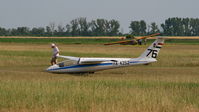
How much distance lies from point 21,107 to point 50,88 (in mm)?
3308

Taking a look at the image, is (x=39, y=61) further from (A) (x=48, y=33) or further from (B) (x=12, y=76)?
(A) (x=48, y=33)

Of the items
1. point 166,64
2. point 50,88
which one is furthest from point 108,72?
point 50,88

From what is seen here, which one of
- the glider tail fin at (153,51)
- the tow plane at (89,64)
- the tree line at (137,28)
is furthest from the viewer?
the tree line at (137,28)

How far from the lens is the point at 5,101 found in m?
14.0

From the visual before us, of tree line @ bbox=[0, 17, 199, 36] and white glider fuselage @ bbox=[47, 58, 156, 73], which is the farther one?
tree line @ bbox=[0, 17, 199, 36]

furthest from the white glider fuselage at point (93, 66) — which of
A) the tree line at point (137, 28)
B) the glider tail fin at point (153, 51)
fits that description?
the tree line at point (137, 28)

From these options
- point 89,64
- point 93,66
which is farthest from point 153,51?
point 89,64

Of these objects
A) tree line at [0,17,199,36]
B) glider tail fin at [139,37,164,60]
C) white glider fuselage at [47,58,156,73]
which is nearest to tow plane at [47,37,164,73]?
white glider fuselage at [47,58,156,73]

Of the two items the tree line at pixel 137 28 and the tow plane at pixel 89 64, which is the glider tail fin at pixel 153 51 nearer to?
the tow plane at pixel 89 64

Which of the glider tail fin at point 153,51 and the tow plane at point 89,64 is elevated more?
the glider tail fin at point 153,51

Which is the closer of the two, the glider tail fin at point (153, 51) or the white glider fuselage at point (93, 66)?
the white glider fuselage at point (93, 66)

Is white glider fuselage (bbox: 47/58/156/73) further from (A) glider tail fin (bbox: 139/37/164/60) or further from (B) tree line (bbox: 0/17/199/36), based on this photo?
(B) tree line (bbox: 0/17/199/36)

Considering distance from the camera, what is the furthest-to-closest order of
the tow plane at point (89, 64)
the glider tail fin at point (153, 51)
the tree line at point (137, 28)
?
1. the tree line at point (137, 28)
2. the glider tail fin at point (153, 51)
3. the tow plane at point (89, 64)

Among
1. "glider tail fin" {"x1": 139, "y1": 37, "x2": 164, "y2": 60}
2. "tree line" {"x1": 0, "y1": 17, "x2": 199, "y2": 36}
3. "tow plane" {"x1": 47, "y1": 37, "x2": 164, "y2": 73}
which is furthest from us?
"tree line" {"x1": 0, "y1": 17, "x2": 199, "y2": 36}
